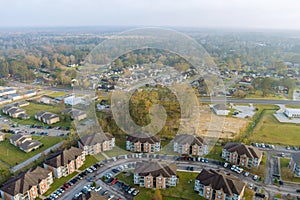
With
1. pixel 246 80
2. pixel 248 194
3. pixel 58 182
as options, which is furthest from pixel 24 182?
pixel 246 80

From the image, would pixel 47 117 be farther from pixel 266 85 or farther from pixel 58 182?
pixel 266 85

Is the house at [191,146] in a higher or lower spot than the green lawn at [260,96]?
lower

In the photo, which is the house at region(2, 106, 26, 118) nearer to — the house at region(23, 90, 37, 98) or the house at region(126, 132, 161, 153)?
the house at region(23, 90, 37, 98)

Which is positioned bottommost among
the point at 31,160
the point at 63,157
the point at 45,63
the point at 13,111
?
the point at 31,160

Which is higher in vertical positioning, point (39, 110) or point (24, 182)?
point (24, 182)

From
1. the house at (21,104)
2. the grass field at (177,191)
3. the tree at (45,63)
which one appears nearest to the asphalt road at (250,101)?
the grass field at (177,191)

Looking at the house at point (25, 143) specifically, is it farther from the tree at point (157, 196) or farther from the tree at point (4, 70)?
the tree at point (4, 70)

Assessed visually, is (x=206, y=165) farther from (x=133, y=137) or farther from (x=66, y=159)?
(x=66, y=159)
